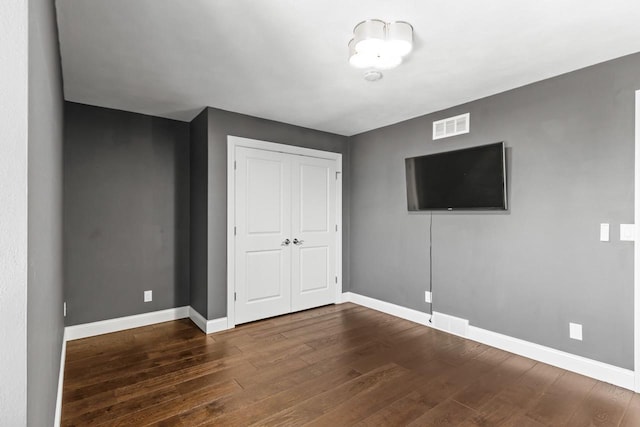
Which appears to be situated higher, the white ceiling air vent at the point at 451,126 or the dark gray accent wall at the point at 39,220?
the white ceiling air vent at the point at 451,126

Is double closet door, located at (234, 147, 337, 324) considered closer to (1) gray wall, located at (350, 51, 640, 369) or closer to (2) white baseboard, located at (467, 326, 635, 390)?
(1) gray wall, located at (350, 51, 640, 369)

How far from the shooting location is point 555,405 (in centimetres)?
227

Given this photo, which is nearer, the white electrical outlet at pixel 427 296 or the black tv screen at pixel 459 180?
the black tv screen at pixel 459 180

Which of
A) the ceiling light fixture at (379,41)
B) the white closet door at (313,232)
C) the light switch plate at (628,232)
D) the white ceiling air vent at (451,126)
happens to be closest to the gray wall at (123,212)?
the white closet door at (313,232)

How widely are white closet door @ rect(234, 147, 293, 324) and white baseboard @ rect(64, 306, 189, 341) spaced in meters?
0.87

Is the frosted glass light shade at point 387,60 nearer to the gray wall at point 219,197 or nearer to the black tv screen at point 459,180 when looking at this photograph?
the black tv screen at point 459,180

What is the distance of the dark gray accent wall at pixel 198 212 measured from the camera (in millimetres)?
3761

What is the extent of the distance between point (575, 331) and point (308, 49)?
123 inches

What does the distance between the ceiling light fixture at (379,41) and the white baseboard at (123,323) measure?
3.55 m

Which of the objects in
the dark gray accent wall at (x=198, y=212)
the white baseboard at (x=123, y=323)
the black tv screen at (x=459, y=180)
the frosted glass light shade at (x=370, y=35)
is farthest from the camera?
the dark gray accent wall at (x=198, y=212)

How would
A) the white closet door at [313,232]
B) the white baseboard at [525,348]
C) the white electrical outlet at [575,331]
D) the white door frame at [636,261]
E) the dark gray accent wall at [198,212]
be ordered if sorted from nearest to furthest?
the white door frame at [636,261] < the white baseboard at [525,348] < the white electrical outlet at [575,331] < the dark gray accent wall at [198,212] < the white closet door at [313,232]

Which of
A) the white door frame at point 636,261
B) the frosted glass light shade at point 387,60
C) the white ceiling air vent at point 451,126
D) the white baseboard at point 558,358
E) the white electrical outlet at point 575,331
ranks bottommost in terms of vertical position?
the white baseboard at point 558,358
